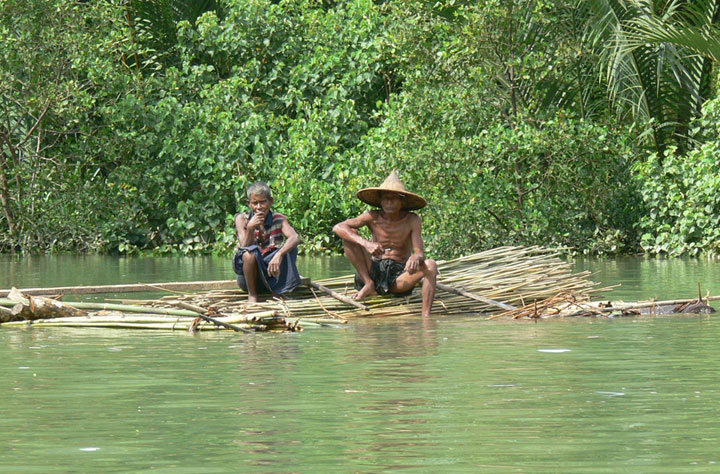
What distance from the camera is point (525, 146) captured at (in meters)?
17.5

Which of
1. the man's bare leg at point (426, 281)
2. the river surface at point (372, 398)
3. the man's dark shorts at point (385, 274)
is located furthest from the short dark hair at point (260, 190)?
the river surface at point (372, 398)

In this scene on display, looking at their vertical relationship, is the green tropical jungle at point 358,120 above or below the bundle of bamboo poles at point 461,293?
above

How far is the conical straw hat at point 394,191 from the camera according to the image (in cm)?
959

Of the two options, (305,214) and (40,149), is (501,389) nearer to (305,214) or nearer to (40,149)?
(305,214)

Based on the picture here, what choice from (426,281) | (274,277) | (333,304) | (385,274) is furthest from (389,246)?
(274,277)

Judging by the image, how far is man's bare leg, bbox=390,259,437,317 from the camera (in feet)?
30.6

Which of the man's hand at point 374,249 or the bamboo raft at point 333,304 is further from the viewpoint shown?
the man's hand at point 374,249

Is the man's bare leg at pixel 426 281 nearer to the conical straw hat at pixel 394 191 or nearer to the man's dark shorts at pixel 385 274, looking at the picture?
the man's dark shorts at pixel 385 274

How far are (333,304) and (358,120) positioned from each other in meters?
12.1

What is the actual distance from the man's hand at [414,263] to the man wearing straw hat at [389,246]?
0.06 m

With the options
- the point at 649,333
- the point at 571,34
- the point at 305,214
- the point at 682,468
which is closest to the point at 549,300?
the point at 649,333

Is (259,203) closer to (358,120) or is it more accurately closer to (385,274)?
(385,274)

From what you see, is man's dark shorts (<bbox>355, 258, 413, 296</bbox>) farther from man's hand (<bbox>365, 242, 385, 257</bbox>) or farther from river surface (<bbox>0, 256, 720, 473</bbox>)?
river surface (<bbox>0, 256, 720, 473</bbox>)

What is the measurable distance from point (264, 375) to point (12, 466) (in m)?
2.18
